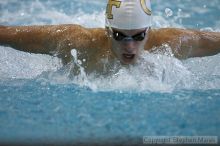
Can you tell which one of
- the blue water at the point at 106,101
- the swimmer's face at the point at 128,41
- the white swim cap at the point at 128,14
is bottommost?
the blue water at the point at 106,101

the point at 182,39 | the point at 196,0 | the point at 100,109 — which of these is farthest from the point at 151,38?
the point at 196,0

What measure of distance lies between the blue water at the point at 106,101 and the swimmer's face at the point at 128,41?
14cm

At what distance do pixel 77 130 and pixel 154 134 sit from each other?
324mm

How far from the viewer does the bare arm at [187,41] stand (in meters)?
2.62

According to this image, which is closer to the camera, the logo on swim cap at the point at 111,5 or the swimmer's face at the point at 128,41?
the swimmer's face at the point at 128,41

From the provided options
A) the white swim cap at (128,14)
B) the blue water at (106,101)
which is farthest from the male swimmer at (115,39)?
the blue water at (106,101)

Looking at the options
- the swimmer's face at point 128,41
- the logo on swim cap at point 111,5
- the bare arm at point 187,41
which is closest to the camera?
the swimmer's face at point 128,41

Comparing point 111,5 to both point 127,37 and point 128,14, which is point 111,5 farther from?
point 127,37

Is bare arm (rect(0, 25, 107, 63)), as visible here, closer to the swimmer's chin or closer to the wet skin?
the wet skin

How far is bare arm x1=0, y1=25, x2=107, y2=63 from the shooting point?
2.49 m

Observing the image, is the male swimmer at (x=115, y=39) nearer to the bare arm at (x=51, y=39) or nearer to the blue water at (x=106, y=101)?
the bare arm at (x=51, y=39)

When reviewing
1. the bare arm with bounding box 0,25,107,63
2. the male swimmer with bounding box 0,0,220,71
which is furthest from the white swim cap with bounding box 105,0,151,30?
the bare arm with bounding box 0,25,107,63

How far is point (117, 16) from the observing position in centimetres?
247

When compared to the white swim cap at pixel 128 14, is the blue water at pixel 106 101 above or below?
below
